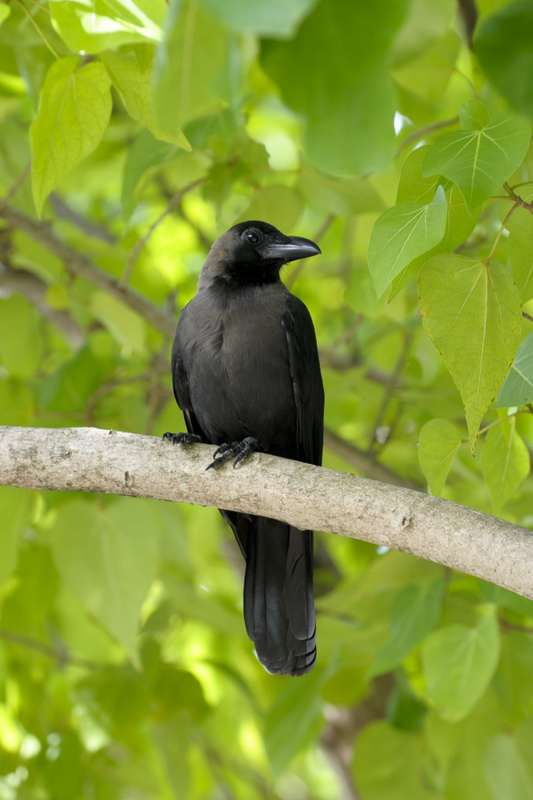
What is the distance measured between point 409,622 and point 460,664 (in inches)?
7.9

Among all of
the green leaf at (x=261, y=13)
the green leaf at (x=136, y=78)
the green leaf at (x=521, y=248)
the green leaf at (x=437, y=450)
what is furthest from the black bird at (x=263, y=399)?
the green leaf at (x=261, y=13)

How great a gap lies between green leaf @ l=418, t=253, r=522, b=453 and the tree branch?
0.34m

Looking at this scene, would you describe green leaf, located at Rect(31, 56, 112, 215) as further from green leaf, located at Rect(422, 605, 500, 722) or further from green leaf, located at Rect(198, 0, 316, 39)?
green leaf, located at Rect(422, 605, 500, 722)

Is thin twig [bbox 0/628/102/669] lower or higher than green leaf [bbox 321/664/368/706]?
lower

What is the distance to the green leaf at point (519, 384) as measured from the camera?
1661 mm

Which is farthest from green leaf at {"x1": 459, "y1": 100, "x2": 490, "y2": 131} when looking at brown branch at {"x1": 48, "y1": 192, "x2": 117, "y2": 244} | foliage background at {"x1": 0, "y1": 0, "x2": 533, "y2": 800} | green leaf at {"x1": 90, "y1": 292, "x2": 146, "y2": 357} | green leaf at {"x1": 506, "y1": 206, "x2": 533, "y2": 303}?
brown branch at {"x1": 48, "y1": 192, "x2": 117, "y2": 244}

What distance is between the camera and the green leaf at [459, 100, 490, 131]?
1458mm

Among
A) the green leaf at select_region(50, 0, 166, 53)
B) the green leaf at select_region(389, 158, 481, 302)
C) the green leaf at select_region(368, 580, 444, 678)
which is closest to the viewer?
the green leaf at select_region(50, 0, 166, 53)

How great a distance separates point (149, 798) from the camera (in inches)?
161

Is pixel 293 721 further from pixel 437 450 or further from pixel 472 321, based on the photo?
pixel 472 321

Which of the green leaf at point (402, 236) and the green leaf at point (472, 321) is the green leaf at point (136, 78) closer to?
the green leaf at point (402, 236)

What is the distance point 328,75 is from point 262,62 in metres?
0.08

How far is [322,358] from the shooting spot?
3869 millimetres

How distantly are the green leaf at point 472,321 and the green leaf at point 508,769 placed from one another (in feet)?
5.17
